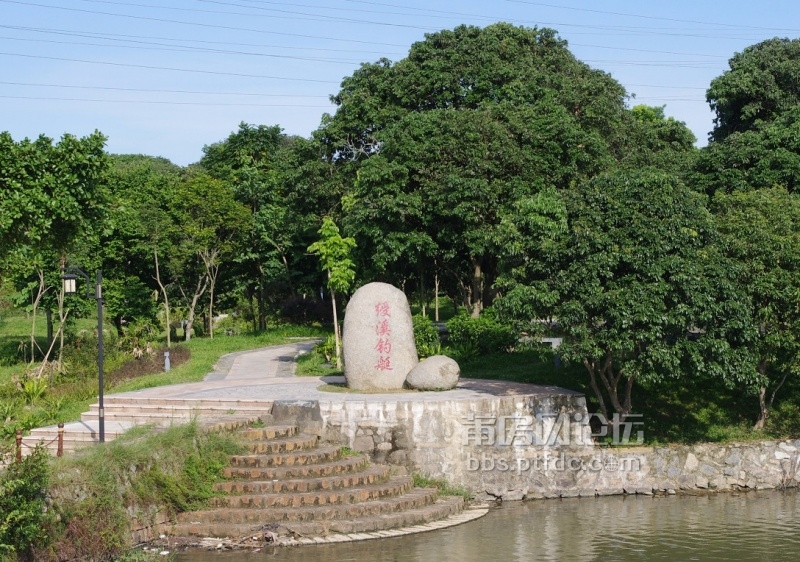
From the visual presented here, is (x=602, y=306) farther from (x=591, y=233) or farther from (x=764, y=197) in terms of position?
(x=764, y=197)

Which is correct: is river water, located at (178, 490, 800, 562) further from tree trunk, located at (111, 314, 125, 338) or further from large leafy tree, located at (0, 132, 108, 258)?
tree trunk, located at (111, 314, 125, 338)

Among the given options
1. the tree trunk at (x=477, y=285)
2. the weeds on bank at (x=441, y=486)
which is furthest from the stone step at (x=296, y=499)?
the tree trunk at (x=477, y=285)

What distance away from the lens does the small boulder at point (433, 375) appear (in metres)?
22.1

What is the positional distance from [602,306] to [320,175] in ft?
61.3

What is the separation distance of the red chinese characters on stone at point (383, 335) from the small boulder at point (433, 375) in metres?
0.62

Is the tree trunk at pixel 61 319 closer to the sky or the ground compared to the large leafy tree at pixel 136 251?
closer to the ground

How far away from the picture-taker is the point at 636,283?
20234 millimetres

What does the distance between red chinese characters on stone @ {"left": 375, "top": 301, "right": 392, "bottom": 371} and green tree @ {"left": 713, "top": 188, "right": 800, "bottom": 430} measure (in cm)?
761

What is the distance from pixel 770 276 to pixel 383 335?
27.9 ft

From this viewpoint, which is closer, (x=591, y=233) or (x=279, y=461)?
(x=279, y=461)

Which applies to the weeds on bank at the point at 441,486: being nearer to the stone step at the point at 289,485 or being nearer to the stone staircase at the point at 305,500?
the stone staircase at the point at 305,500

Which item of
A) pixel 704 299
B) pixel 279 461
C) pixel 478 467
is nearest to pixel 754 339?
pixel 704 299

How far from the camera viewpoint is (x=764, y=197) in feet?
75.4

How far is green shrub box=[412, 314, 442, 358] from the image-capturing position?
28.1 meters
